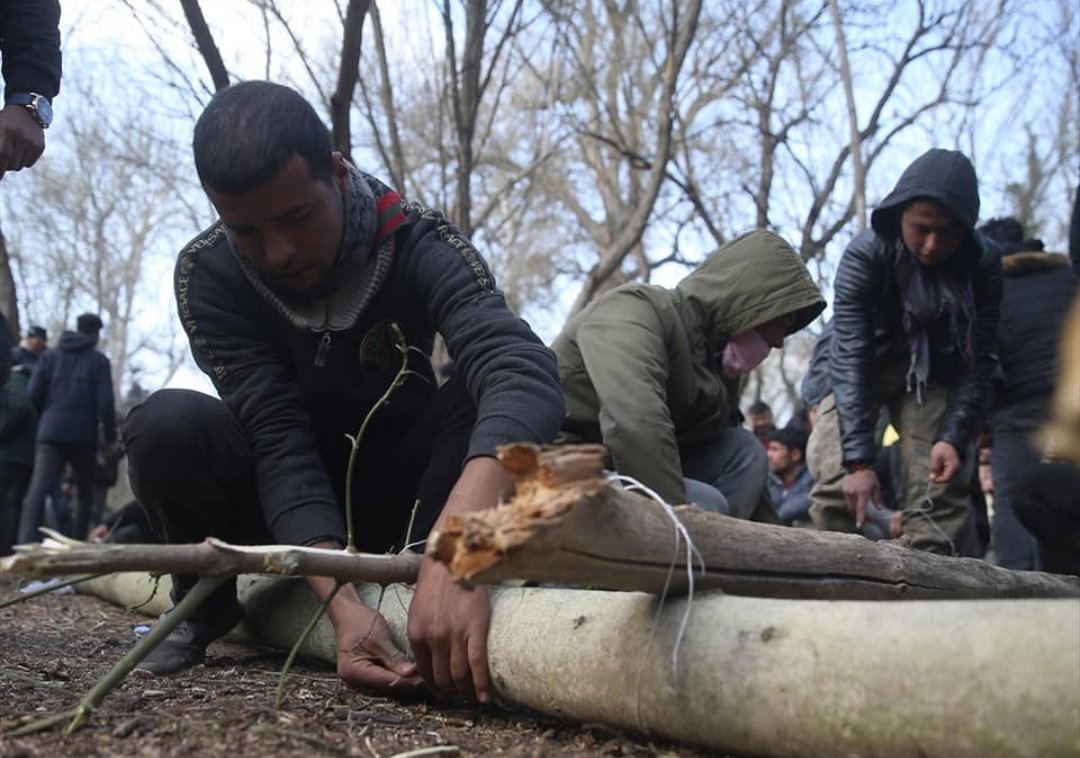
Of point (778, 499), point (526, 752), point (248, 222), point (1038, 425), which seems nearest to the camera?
point (526, 752)

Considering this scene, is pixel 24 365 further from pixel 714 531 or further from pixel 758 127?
pixel 714 531

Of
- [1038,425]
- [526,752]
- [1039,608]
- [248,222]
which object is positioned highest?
[248,222]

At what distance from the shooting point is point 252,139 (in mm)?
2307

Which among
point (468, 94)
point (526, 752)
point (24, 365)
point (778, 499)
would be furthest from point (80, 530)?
point (526, 752)

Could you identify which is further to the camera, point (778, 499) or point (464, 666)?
point (778, 499)

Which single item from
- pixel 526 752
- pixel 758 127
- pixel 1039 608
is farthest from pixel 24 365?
pixel 1039 608

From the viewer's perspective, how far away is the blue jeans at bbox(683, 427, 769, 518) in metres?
4.03

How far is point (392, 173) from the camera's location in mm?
6621

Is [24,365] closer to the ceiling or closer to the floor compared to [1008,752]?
closer to the ceiling

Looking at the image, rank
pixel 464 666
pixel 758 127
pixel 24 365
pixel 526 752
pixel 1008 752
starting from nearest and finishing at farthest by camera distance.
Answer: pixel 1008 752 < pixel 526 752 < pixel 464 666 < pixel 24 365 < pixel 758 127

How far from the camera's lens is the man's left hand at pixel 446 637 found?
1.99 metres

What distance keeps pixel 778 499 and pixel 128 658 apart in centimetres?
651

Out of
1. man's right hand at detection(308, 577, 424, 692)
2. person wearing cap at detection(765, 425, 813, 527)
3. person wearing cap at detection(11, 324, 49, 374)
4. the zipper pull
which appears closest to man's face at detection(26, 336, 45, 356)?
A: person wearing cap at detection(11, 324, 49, 374)

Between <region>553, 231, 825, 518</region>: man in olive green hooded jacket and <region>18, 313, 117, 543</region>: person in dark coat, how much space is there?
17.3ft
